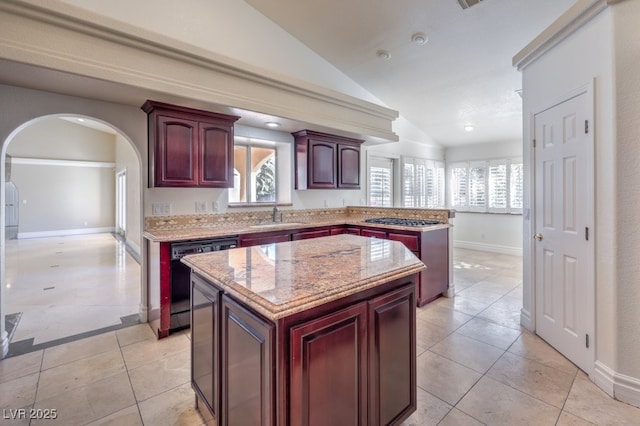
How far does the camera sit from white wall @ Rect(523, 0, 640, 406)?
1.87 meters

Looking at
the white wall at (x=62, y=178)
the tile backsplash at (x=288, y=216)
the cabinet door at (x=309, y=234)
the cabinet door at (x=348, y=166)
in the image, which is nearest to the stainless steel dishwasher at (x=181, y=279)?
the tile backsplash at (x=288, y=216)

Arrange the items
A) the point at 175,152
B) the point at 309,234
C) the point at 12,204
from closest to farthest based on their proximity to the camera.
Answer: the point at 175,152 < the point at 309,234 < the point at 12,204

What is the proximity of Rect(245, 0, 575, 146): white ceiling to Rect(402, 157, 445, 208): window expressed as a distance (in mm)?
1420

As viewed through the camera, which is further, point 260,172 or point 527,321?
point 260,172

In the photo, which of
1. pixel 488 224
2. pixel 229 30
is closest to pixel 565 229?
pixel 229 30

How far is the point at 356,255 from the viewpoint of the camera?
1.75 meters

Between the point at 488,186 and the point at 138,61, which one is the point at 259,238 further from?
the point at 488,186

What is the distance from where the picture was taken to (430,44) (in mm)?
3666

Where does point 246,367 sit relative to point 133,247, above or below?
above

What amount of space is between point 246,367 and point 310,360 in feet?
1.00

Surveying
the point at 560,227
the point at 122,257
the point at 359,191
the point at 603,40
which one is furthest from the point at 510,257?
the point at 122,257

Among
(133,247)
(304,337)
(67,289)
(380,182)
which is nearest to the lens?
(304,337)

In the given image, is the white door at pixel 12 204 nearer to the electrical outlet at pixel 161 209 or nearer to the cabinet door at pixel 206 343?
the electrical outlet at pixel 161 209

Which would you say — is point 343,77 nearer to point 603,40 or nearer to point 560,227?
point 603,40
